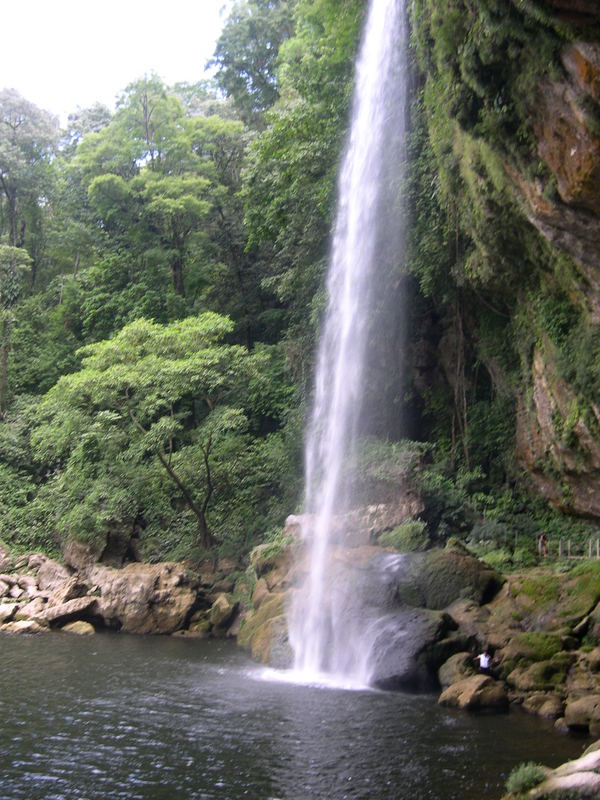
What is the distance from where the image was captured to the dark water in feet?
29.2

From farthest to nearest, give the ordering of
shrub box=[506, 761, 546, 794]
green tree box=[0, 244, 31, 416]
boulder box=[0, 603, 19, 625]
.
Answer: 1. green tree box=[0, 244, 31, 416]
2. boulder box=[0, 603, 19, 625]
3. shrub box=[506, 761, 546, 794]

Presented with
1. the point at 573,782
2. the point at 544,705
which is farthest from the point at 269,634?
the point at 573,782

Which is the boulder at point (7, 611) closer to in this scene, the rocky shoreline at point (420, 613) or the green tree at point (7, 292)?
the rocky shoreline at point (420, 613)

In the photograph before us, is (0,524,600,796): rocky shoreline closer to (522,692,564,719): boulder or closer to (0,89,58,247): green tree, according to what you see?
(522,692,564,719): boulder

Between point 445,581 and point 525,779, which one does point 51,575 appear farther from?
point 525,779

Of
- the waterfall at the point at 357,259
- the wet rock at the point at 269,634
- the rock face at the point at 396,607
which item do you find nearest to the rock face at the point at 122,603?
the wet rock at the point at 269,634

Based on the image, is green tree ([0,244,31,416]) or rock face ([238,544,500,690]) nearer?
rock face ([238,544,500,690])

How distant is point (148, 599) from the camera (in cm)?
2091

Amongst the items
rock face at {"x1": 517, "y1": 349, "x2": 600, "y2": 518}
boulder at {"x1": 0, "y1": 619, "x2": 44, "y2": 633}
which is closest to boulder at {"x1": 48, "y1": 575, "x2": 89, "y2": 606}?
boulder at {"x1": 0, "y1": 619, "x2": 44, "y2": 633}

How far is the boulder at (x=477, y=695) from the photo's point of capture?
1223 centimetres

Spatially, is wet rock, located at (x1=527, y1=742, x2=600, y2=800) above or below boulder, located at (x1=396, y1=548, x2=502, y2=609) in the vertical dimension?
below

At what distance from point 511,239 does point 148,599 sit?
13346mm

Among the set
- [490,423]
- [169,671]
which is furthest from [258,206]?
[169,671]

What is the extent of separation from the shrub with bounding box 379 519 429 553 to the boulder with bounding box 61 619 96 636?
26.5 feet
